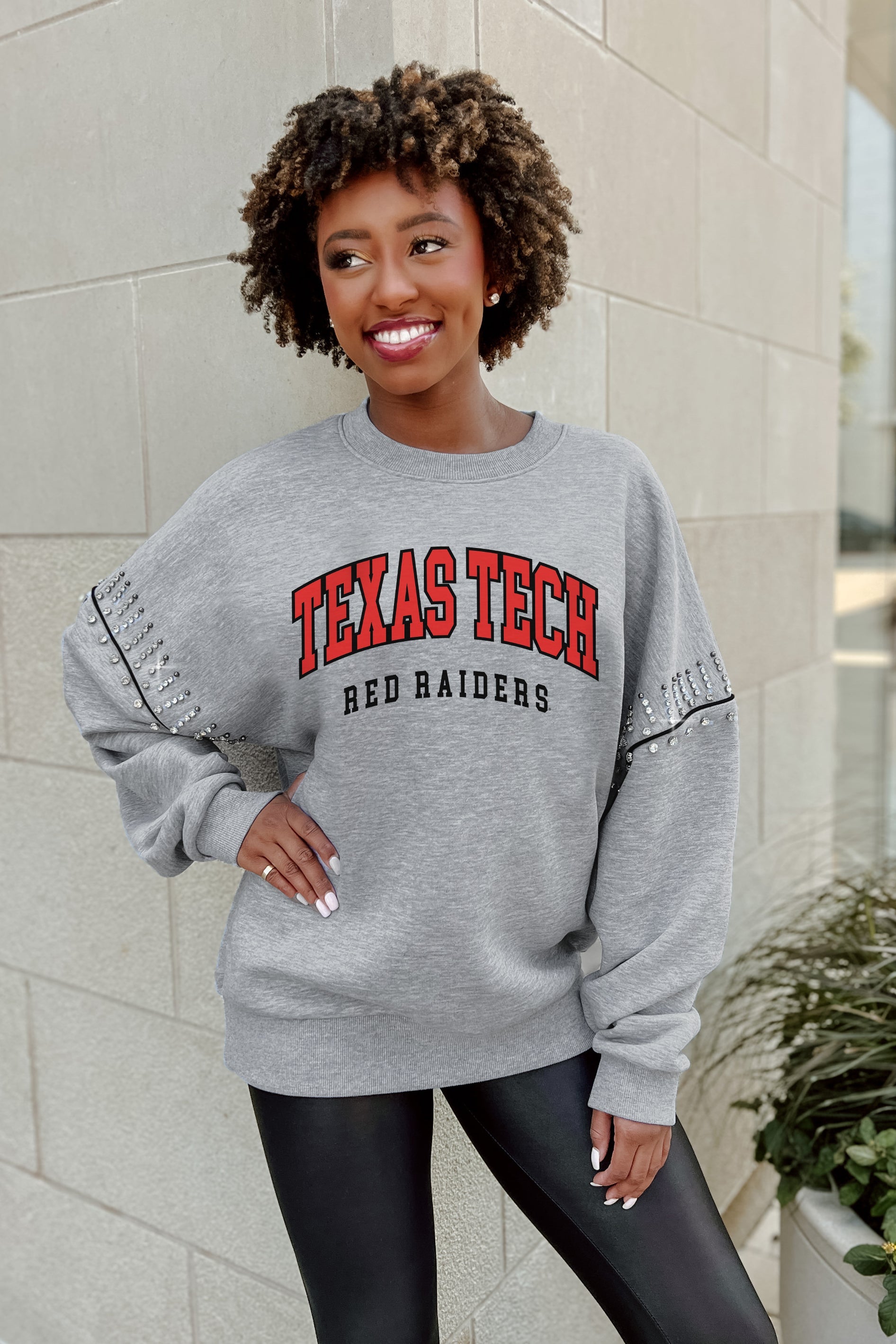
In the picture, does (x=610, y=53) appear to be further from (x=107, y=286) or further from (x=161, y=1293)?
(x=161, y=1293)

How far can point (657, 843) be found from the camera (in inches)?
52.5

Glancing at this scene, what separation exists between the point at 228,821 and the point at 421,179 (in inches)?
29.5

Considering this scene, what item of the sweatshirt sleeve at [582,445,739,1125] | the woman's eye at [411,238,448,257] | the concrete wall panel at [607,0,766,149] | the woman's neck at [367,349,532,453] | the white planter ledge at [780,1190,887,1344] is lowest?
the white planter ledge at [780,1190,887,1344]

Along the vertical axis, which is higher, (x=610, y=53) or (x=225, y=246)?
(x=610, y=53)

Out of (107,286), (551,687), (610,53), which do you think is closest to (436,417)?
(551,687)

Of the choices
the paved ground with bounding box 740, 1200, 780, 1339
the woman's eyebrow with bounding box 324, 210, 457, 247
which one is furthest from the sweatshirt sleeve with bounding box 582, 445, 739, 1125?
the paved ground with bounding box 740, 1200, 780, 1339

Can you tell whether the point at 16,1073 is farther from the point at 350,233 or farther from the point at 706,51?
the point at 706,51

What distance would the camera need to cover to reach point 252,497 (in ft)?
4.27

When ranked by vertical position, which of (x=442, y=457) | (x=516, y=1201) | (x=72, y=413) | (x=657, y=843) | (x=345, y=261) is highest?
(x=345, y=261)

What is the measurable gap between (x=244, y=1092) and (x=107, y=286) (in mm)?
1345

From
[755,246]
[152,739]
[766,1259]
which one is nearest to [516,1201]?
[152,739]

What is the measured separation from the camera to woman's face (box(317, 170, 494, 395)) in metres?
1.18

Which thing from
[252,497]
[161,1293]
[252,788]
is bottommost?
[161,1293]

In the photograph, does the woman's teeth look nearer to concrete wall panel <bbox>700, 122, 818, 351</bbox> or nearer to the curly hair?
the curly hair
